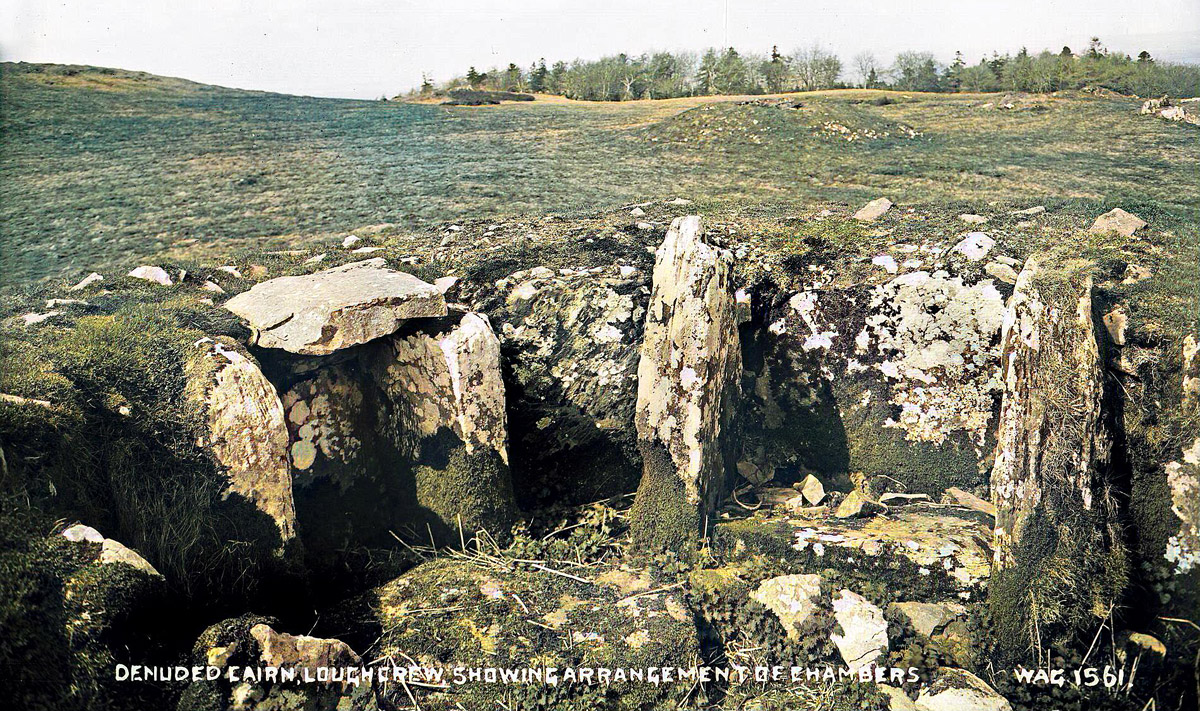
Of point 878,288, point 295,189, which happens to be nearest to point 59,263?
point 295,189

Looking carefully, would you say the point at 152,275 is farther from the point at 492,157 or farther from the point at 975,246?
the point at 975,246

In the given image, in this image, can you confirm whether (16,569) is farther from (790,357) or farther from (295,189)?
(790,357)

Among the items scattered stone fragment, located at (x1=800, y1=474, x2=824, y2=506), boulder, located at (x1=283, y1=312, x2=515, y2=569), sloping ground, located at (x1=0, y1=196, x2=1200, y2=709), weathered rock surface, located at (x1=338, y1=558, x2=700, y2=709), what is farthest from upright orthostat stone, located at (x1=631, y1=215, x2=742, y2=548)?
boulder, located at (x1=283, y1=312, x2=515, y2=569)

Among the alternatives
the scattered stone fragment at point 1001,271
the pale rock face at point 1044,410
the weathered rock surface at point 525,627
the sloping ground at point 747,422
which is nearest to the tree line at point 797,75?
the sloping ground at point 747,422

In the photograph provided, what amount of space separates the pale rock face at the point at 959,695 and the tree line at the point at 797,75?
5.25m

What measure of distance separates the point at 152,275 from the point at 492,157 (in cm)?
305

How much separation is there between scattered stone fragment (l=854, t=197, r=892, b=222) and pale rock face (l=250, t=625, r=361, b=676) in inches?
204

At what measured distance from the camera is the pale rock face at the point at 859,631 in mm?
4574

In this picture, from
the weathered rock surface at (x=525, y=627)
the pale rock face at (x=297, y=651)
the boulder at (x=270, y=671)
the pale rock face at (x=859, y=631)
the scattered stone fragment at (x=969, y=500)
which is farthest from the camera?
the scattered stone fragment at (x=969, y=500)

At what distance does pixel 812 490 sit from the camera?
5789 millimetres

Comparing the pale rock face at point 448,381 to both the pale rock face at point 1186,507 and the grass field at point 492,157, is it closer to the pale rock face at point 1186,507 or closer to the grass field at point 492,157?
the grass field at point 492,157

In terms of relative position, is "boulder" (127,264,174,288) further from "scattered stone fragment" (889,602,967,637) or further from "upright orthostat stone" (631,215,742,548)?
"scattered stone fragment" (889,602,967,637)

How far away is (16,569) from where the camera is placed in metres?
3.38

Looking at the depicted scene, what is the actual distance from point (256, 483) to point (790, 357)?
3.87 m
